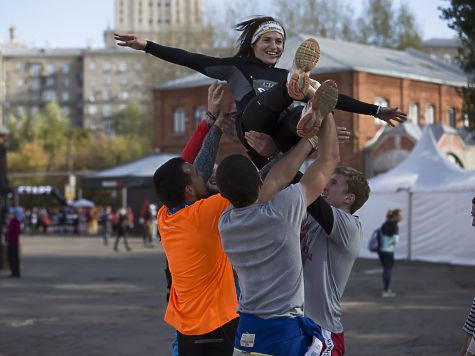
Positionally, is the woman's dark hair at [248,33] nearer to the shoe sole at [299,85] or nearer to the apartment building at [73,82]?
the shoe sole at [299,85]

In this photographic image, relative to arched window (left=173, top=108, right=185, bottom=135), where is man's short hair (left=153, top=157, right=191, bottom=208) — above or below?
above

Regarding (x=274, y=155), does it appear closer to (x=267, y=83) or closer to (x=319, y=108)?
(x=267, y=83)

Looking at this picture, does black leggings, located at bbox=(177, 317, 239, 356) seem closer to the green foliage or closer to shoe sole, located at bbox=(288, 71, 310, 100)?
shoe sole, located at bbox=(288, 71, 310, 100)

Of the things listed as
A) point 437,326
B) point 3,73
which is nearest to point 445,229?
point 437,326

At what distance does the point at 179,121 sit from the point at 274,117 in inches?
1758

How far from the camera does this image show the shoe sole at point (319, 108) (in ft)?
11.2

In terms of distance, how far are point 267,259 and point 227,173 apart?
21.1 inches

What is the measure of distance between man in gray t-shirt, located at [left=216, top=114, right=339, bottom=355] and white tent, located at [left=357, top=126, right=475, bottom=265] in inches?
726

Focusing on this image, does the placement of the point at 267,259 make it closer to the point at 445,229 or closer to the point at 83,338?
the point at 83,338

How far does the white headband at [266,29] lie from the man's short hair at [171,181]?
1.00 metres

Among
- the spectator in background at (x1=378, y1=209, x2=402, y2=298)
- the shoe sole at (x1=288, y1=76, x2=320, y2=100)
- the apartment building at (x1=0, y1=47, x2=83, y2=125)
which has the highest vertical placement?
the apartment building at (x1=0, y1=47, x2=83, y2=125)

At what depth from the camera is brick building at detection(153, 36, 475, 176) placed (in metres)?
37.3

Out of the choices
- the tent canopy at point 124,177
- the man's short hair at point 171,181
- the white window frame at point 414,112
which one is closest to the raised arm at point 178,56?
the man's short hair at point 171,181

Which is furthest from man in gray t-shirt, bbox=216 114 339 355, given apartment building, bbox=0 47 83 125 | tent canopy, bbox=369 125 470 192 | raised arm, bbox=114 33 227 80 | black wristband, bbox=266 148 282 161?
apartment building, bbox=0 47 83 125
